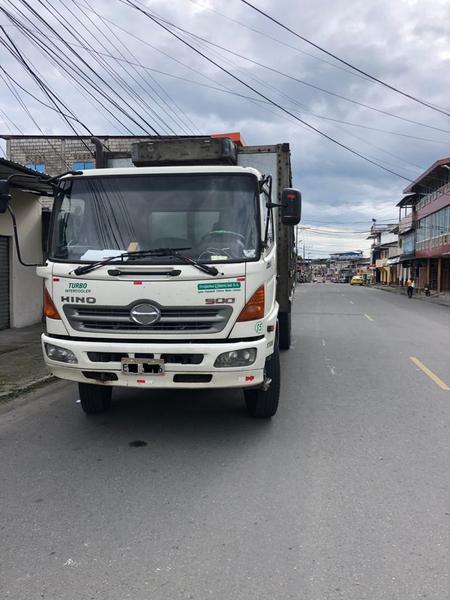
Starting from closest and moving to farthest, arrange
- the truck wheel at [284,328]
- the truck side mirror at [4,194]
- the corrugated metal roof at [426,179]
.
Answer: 1. the truck side mirror at [4,194]
2. the truck wheel at [284,328]
3. the corrugated metal roof at [426,179]

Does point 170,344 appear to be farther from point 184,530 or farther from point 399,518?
point 399,518

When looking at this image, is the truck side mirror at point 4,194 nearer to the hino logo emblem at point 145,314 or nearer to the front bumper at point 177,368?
the front bumper at point 177,368

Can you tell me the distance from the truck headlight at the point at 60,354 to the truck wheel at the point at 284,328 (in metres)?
5.04

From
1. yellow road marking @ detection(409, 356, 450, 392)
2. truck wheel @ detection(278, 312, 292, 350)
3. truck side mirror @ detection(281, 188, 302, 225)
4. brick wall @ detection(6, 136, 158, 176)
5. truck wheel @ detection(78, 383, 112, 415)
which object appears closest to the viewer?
truck side mirror @ detection(281, 188, 302, 225)

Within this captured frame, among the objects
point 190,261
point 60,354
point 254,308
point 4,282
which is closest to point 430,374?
point 254,308

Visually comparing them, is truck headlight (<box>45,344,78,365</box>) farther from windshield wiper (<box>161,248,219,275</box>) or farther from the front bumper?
windshield wiper (<box>161,248,219,275</box>)

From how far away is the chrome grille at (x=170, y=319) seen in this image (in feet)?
15.4

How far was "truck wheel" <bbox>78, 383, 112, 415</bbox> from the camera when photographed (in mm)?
5930

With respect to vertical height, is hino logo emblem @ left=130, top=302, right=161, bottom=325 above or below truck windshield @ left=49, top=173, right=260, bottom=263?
below

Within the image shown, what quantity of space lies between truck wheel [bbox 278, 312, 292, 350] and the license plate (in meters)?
4.90

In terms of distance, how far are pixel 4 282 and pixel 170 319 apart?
10009mm

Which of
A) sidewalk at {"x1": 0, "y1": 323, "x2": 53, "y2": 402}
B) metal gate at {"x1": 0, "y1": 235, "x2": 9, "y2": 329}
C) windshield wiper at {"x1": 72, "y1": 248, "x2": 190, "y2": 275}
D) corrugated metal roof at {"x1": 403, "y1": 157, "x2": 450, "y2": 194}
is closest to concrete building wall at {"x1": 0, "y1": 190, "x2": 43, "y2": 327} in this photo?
metal gate at {"x1": 0, "y1": 235, "x2": 9, "y2": 329}

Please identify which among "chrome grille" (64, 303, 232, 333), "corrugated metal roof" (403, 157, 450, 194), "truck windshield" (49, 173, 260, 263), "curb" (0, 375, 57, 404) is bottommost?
"curb" (0, 375, 57, 404)

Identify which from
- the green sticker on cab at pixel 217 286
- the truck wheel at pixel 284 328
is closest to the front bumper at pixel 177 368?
the green sticker on cab at pixel 217 286
